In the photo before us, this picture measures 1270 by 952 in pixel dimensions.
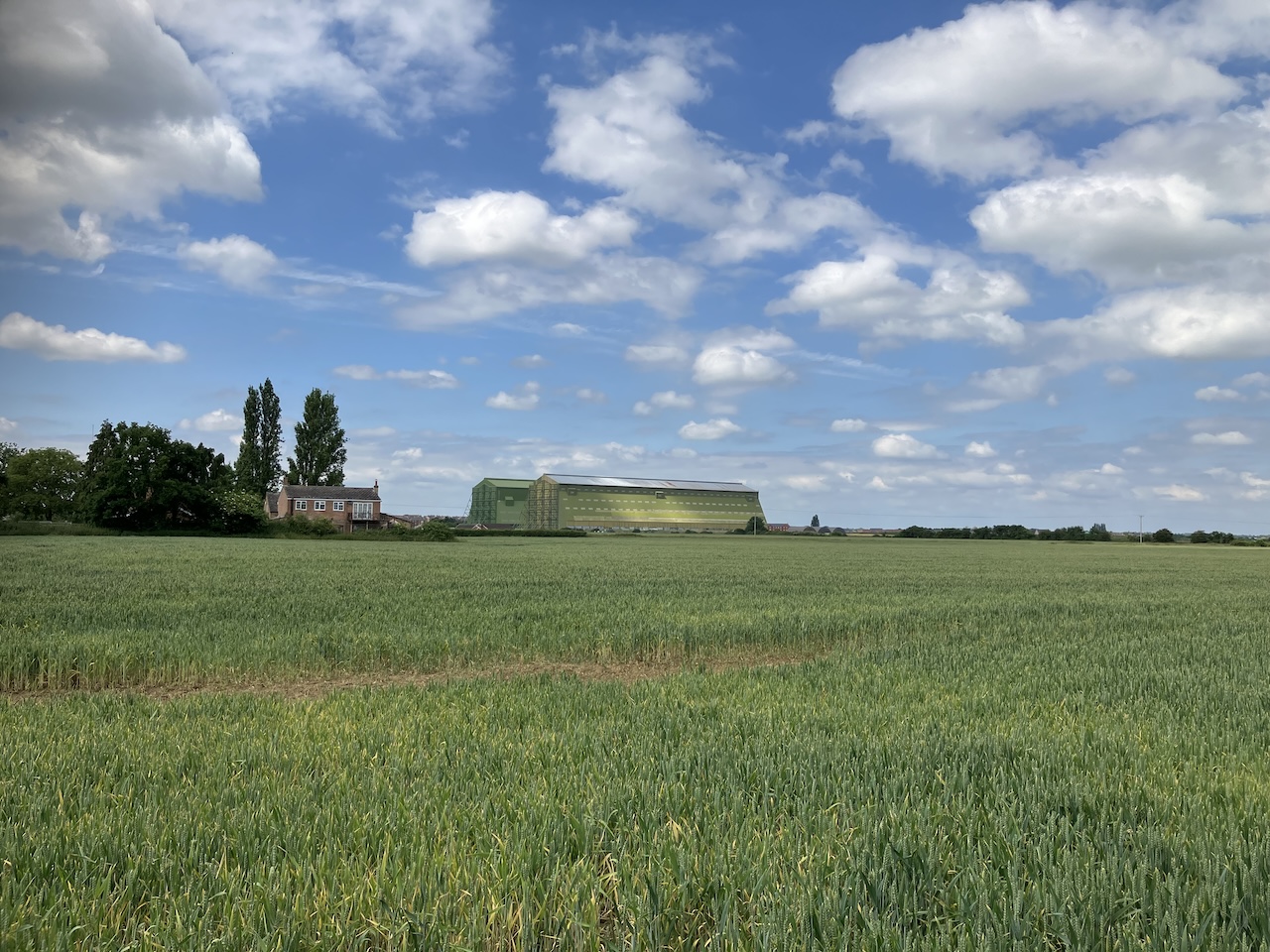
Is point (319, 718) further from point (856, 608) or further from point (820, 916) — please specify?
point (856, 608)

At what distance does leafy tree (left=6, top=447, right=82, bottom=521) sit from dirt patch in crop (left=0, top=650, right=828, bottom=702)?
117m

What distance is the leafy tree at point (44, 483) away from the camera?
339 ft

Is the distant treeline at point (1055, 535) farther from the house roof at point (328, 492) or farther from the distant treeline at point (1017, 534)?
the house roof at point (328, 492)

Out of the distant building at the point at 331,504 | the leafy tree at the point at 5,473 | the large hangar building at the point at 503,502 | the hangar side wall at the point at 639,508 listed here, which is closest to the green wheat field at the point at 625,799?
the distant building at the point at 331,504

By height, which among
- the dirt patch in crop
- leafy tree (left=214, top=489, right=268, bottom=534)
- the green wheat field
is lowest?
the dirt patch in crop

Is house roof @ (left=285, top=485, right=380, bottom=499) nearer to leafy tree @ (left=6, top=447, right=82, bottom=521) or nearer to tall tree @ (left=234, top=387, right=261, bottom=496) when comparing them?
tall tree @ (left=234, top=387, right=261, bottom=496)

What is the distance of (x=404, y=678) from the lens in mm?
12562

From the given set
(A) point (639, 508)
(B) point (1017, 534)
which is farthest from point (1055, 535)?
(A) point (639, 508)

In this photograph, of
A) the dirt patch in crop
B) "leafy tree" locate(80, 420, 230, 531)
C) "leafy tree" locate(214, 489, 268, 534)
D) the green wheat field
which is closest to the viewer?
the green wheat field

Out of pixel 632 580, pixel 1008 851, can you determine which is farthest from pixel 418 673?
pixel 632 580

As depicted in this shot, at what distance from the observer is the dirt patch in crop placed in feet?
36.9

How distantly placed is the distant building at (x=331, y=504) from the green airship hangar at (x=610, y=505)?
164ft

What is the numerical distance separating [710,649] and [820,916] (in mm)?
11738

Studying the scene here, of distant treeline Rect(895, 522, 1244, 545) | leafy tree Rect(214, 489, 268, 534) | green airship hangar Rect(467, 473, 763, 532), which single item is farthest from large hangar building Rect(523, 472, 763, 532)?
leafy tree Rect(214, 489, 268, 534)
